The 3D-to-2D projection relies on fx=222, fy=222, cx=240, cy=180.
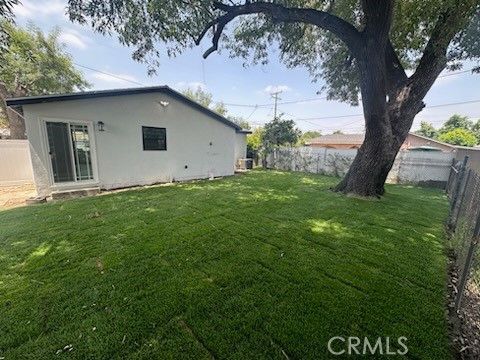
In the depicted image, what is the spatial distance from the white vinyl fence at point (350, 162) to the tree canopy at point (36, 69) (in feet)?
49.1

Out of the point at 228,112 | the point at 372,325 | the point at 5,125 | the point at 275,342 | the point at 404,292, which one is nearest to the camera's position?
the point at 275,342

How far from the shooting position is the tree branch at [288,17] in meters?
5.57

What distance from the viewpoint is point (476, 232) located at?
2066 mm

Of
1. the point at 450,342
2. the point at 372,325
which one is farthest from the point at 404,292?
the point at 372,325

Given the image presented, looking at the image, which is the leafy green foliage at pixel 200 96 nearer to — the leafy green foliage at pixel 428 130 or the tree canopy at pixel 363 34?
the tree canopy at pixel 363 34

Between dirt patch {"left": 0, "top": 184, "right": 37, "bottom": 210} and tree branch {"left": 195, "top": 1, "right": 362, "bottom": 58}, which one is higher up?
tree branch {"left": 195, "top": 1, "right": 362, "bottom": 58}

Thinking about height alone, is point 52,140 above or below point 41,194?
above

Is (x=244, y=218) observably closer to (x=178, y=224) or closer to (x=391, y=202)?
(x=178, y=224)

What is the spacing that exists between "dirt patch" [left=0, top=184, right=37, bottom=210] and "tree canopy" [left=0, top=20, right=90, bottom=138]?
16.1 feet

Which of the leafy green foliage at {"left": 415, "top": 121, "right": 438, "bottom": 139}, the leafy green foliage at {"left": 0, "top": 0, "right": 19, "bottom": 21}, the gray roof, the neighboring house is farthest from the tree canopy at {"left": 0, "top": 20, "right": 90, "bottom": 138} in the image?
the leafy green foliage at {"left": 415, "top": 121, "right": 438, "bottom": 139}

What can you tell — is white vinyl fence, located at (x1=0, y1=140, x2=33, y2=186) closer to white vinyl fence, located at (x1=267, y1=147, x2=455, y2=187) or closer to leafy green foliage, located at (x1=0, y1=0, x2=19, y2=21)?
leafy green foliage, located at (x1=0, y1=0, x2=19, y2=21)

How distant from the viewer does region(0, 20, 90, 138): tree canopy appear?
12109mm

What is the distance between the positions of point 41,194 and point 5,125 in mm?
21212

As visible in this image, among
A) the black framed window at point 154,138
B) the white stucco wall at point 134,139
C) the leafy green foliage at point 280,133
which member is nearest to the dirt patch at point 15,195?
the white stucco wall at point 134,139
